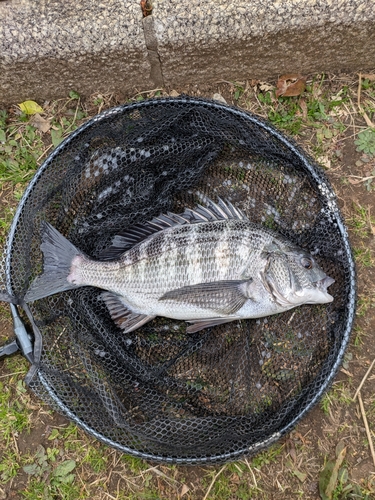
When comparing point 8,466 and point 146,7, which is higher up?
point 146,7

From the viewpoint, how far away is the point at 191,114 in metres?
2.94

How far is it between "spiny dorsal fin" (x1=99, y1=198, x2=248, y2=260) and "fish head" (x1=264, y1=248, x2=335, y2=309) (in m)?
0.41

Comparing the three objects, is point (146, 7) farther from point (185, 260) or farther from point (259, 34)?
point (185, 260)

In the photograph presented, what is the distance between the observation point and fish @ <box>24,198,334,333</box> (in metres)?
2.75

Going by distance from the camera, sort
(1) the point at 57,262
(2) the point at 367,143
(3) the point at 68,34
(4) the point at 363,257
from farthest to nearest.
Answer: (2) the point at 367,143 → (4) the point at 363,257 → (3) the point at 68,34 → (1) the point at 57,262

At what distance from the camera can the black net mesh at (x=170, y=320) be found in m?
2.82

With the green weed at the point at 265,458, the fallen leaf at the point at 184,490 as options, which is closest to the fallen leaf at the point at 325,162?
the green weed at the point at 265,458

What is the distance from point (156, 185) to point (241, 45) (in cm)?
111

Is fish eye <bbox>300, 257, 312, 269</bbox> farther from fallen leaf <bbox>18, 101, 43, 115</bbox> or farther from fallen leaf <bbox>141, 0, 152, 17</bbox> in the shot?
fallen leaf <bbox>18, 101, 43, 115</bbox>

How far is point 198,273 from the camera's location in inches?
110

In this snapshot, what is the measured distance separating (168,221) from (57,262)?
2.49ft

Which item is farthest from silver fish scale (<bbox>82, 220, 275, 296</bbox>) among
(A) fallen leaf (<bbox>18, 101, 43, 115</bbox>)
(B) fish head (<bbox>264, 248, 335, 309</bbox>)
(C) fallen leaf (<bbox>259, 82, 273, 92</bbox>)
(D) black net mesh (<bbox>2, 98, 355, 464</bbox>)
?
(A) fallen leaf (<bbox>18, 101, 43, 115</bbox>)

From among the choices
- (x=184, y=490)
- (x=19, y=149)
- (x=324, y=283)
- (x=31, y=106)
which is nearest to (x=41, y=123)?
(x=31, y=106)

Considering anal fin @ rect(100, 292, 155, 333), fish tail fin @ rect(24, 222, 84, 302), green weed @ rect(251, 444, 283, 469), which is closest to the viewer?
fish tail fin @ rect(24, 222, 84, 302)
